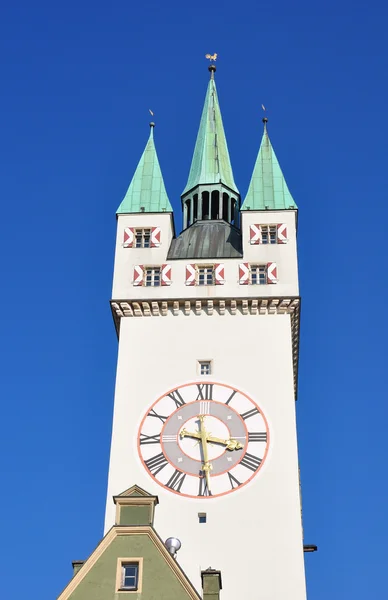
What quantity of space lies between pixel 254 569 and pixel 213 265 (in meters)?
9.26

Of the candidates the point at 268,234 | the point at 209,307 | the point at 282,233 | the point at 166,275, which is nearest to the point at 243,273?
the point at 209,307

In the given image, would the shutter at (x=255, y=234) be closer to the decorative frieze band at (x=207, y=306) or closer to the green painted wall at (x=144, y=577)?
the decorative frieze band at (x=207, y=306)

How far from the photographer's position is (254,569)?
1131 inches

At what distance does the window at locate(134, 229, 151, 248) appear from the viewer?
3491 centimetres

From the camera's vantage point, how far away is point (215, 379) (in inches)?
1258

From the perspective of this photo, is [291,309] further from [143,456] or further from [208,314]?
[143,456]

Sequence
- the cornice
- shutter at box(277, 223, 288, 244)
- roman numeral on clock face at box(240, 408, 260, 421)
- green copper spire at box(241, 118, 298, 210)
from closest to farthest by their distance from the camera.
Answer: roman numeral on clock face at box(240, 408, 260, 421) < the cornice < shutter at box(277, 223, 288, 244) < green copper spire at box(241, 118, 298, 210)

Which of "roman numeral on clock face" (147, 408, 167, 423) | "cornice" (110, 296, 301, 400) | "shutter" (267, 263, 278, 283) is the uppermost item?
"shutter" (267, 263, 278, 283)

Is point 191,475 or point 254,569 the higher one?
point 191,475

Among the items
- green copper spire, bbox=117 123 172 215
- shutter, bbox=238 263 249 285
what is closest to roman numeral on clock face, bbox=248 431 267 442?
shutter, bbox=238 263 249 285

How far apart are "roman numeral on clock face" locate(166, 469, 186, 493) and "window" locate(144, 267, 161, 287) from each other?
235 inches

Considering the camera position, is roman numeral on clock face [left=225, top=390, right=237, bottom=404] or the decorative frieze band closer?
roman numeral on clock face [left=225, top=390, right=237, bottom=404]

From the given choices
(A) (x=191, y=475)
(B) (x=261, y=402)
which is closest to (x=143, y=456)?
(A) (x=191, y=475)

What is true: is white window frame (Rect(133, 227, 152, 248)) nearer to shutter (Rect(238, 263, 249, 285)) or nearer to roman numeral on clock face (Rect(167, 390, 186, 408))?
shutter (Rect(238, 263, 249, 285))
